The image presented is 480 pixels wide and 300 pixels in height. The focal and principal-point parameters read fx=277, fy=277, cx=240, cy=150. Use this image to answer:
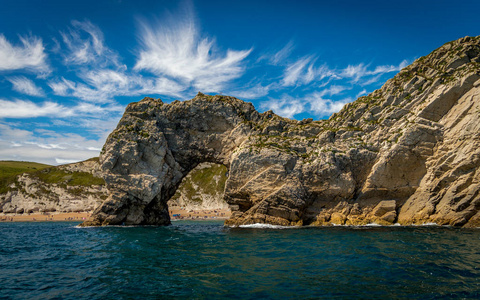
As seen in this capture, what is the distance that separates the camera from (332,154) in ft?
125

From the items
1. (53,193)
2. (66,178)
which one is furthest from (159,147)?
(66,178)

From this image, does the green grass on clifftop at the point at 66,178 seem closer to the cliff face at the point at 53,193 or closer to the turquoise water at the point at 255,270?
the cliff face at the point at 53,193

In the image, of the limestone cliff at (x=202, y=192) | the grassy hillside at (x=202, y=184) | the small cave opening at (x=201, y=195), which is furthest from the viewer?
the grassy hillside at (x=202, y=184)

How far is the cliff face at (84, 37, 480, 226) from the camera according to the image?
33344 millimetres

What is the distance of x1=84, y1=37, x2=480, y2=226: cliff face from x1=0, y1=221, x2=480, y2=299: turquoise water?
1307 cm

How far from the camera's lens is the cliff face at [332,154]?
1313 inches

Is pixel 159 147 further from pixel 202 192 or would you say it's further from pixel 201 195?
pixel 202 192

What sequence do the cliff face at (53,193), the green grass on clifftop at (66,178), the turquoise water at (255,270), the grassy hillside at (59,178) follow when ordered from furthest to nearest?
the green grass on clifftop at (66,178) → the grassy hillside at (59,178) → the cliff face at (53,193) → the turquoise water at (255,270)

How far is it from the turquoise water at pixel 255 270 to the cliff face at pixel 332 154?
13.1m

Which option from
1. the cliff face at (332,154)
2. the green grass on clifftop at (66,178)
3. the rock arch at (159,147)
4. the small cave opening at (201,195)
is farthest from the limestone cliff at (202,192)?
the cliff face at (332,154)

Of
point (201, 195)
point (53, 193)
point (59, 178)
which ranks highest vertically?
point (59, 178)

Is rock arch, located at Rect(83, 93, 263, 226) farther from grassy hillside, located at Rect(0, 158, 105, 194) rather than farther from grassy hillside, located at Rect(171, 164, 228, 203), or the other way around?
grassy hillside, located at Rect(171, 164, 228, 203)

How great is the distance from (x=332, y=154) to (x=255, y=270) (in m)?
27.2

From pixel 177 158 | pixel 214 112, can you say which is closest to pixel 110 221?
pixel 177 158
